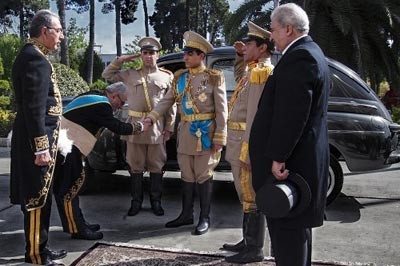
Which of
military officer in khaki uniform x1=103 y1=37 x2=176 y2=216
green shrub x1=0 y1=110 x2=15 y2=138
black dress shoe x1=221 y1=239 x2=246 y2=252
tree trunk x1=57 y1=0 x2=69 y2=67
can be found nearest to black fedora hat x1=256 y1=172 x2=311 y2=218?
black dress shoe x1=221 y1=239 x2=246 y2=252

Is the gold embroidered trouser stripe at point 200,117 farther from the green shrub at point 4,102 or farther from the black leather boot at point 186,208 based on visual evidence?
the green shrub at point 4,102

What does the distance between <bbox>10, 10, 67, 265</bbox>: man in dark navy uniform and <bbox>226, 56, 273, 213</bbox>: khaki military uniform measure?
139 centimetres

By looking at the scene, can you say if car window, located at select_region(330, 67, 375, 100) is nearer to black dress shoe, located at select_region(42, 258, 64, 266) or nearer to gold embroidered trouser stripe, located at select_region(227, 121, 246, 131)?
gold embroidered trouser stripe, located at select_region(227, 121, 246, 131)

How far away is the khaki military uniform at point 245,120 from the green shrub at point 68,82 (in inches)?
341

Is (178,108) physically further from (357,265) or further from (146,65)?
(357,265)

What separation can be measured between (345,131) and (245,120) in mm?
1858

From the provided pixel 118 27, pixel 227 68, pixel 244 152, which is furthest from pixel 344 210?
pixel 118 27

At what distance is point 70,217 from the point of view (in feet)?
15.0

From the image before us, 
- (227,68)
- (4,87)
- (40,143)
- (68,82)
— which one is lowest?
(40,143)

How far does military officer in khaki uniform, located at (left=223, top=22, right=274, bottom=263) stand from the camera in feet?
12.7

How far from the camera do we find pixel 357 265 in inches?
153

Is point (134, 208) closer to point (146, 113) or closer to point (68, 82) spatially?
point (146, 113)

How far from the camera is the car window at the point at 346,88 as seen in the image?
5.78m

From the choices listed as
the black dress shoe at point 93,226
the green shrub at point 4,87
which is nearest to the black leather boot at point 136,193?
the black dress shoe at point 93,226
